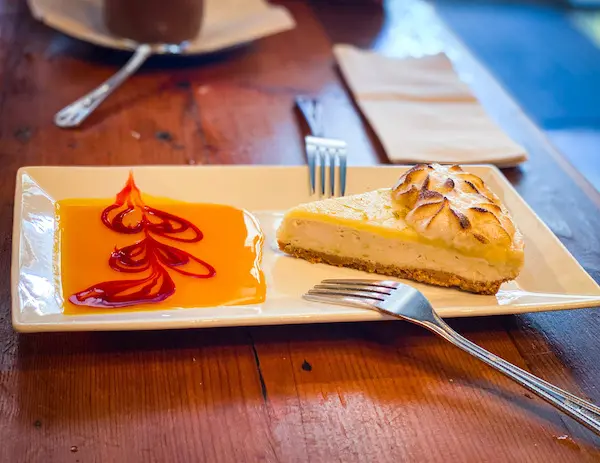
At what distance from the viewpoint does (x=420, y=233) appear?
108cm

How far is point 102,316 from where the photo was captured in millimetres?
895

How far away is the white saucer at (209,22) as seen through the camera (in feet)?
5.89

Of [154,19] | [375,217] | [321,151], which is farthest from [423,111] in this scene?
[154,19]

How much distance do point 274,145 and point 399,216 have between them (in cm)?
48

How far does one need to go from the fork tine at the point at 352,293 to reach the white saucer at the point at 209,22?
1009 mm

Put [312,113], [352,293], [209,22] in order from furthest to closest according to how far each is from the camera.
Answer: [209,22] → [312,113] → [352,293]

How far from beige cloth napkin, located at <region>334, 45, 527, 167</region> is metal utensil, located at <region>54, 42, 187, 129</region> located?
0.50 m

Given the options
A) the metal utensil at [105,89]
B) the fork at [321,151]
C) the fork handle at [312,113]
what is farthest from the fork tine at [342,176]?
the metal utensil at [105,89]

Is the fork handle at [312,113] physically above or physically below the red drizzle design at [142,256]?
below

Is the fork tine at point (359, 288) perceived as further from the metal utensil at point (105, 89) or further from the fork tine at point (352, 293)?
the metal utensil at point (105, 89)

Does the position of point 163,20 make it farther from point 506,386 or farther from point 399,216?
Answer: point 506,386

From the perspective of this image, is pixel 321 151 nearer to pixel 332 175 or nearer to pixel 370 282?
pixel 332 175

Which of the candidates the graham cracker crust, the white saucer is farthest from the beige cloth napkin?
the graham cracker crust

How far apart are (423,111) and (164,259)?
0.86 meters
